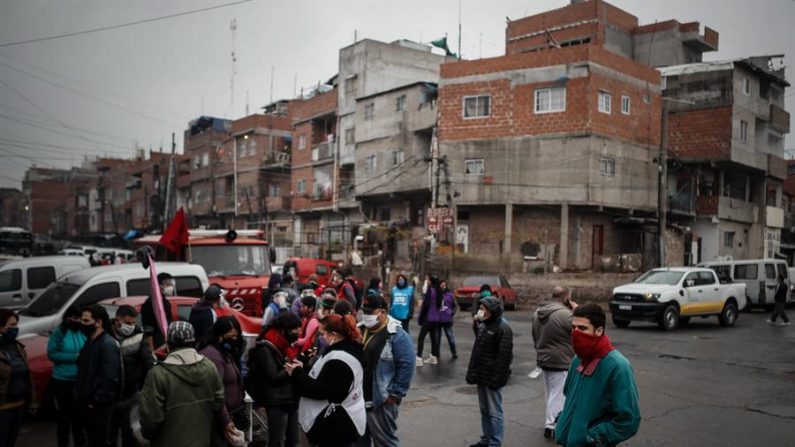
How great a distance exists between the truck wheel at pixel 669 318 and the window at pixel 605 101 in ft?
53.2

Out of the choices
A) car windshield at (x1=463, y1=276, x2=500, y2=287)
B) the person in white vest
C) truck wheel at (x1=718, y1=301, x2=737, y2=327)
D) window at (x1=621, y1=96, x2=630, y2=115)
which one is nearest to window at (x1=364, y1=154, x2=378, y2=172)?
window at (x1=621, y1=96, x2=630, y2=115)

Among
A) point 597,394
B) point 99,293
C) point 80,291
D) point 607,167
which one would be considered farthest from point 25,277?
point 607,167

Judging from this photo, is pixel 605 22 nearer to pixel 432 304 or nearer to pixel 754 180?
pixel 754 180

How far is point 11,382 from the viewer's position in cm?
564

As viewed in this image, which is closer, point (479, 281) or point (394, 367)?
point (394, 367)

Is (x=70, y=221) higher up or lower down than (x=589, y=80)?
lower down

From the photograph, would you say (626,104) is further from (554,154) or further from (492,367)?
(492,367)

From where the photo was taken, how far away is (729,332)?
59.9ft

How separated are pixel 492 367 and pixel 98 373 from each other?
4007 millimetres

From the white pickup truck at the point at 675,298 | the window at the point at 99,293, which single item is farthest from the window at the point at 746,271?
the window at the point at 99,293

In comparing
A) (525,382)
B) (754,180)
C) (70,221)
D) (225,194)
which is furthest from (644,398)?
(70,221)

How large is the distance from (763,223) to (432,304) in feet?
123

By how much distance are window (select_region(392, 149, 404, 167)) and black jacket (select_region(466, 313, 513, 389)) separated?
32.1 metres

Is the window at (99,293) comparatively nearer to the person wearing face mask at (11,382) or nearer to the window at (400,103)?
the person wearing face mask at (11,382)
